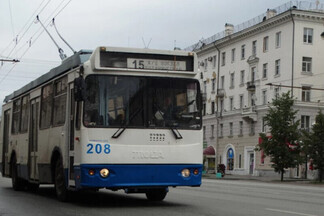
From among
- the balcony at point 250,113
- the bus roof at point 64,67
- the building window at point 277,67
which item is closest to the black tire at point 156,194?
the bus roof at point 64,67

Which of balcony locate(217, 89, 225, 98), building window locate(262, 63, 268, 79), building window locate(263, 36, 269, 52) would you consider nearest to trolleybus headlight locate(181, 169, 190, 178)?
building window locate(262, 63, 268, 79)

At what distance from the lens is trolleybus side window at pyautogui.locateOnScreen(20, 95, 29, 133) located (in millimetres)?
17688

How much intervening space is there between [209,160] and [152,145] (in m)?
62.3

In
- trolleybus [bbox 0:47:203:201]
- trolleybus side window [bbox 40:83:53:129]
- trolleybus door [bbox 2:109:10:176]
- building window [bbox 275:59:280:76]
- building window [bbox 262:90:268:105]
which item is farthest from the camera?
building window [bbox 262:90:268:105]

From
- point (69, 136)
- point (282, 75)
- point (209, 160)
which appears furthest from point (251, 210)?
point (209, 160)

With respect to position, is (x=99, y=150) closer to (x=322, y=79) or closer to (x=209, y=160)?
(x=322, y=79)

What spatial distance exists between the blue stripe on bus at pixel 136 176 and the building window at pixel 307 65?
47.9 meters

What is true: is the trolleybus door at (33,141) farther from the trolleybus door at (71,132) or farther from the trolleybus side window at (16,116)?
the trolleybus door at (71,132)

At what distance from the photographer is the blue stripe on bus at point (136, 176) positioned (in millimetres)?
11727

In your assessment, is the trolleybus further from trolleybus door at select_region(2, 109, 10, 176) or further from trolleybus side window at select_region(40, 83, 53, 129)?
trolleybus door at select_region(2, 109, 10, 176)

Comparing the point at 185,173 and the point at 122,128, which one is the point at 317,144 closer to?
the point at 185,173

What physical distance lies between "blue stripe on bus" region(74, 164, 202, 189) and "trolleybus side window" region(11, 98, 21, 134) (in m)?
7.39

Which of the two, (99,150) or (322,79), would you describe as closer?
(99,150)

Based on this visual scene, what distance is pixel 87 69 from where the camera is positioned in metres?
12.1
